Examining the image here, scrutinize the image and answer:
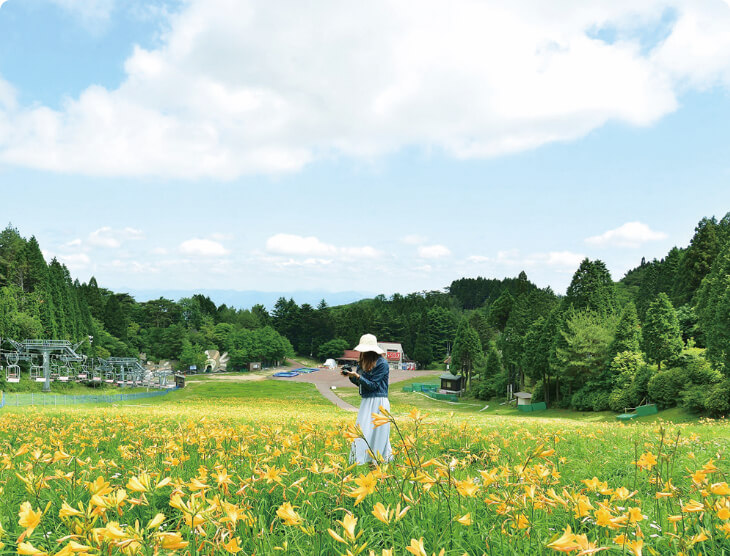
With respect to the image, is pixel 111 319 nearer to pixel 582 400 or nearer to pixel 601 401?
pixel 582 400

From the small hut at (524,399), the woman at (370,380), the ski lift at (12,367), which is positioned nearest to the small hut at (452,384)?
the small hut at (524,399)

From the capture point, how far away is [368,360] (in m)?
6.08

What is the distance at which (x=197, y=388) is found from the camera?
53.8 meters

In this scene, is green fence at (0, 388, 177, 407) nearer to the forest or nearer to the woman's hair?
the forest

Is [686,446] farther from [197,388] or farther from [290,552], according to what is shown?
[197,388]

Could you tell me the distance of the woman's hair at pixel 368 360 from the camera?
605 cm

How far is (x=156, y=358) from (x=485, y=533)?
8766cm

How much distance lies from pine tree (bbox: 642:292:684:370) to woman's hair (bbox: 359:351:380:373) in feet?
87.3

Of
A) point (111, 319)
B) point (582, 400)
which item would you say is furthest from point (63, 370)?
point (582, 400)

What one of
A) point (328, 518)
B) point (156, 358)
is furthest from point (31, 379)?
point (328, 518)

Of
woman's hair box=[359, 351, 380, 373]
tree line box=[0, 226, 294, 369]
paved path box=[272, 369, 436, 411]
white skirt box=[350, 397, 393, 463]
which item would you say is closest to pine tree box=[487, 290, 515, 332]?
paved path box=[272, 369, 436, 411]

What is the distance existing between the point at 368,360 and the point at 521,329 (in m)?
38.1

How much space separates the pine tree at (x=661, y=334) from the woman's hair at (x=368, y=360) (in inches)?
1048

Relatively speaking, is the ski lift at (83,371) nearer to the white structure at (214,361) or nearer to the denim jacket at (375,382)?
the white structure at (214,361)
